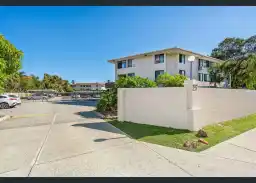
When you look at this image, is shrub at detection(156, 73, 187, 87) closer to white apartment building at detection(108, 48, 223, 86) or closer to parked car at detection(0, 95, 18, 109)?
white apartment building at detection(108, 48, 223, 86)

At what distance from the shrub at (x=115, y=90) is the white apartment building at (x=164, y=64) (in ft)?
40.5

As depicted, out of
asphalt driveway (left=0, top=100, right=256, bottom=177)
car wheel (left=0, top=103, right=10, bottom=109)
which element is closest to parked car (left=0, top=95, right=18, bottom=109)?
car wheel (left=0, top=103, right=10, bottom=109)

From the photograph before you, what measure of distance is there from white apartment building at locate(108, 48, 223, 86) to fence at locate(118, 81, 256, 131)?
12.7 metres

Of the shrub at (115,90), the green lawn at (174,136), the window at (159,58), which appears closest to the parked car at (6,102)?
the shrub at (115,90)

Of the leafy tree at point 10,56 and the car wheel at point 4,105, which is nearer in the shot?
the leafy tree at point 10,56

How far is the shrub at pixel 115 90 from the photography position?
35.3 ft

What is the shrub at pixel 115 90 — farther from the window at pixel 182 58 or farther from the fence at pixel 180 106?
the window at pixel 182 58

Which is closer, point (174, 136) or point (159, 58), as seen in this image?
point (174, 136)

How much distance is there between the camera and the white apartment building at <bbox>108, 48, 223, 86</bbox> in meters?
22.5

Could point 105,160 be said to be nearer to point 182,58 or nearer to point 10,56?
point 10,56

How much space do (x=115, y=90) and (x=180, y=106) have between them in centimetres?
561

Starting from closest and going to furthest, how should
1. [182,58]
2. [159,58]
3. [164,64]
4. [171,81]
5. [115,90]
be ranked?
[115,90]
[171,81]
[164,64]
[182,58]
[159,58]

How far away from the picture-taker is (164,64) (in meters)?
22.8

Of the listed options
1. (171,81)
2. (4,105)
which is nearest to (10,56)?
(4,105)
